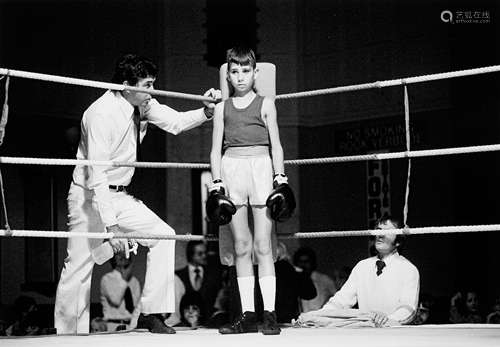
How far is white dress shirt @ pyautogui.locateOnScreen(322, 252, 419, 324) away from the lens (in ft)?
14.4

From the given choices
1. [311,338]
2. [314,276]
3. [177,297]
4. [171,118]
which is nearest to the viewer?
[311,338]

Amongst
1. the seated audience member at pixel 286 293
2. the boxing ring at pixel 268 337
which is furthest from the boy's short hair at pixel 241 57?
the seated audience member at pixel 286 293

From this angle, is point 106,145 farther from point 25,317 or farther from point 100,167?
point 25,317

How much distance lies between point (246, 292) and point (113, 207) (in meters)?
0.65

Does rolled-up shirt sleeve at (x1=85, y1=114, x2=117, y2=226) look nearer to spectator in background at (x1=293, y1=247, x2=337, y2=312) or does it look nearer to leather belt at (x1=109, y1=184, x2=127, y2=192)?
leather belt at (x1=109, y1=184, x2=127, y2=192)

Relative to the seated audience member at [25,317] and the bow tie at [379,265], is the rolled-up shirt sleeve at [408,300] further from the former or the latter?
the seated audience member at [25,317]

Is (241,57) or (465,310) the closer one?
(241,57)

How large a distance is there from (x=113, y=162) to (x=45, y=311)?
534cm

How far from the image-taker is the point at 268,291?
370cm

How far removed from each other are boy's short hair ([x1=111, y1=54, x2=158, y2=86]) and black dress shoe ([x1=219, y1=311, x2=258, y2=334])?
3.58ft

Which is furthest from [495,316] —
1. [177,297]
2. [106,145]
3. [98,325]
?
[106,145]

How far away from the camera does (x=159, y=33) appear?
10.2 meters

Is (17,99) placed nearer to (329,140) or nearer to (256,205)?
(329,140)

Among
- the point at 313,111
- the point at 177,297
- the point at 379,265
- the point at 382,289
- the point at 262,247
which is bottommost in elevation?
the point at 177,297
